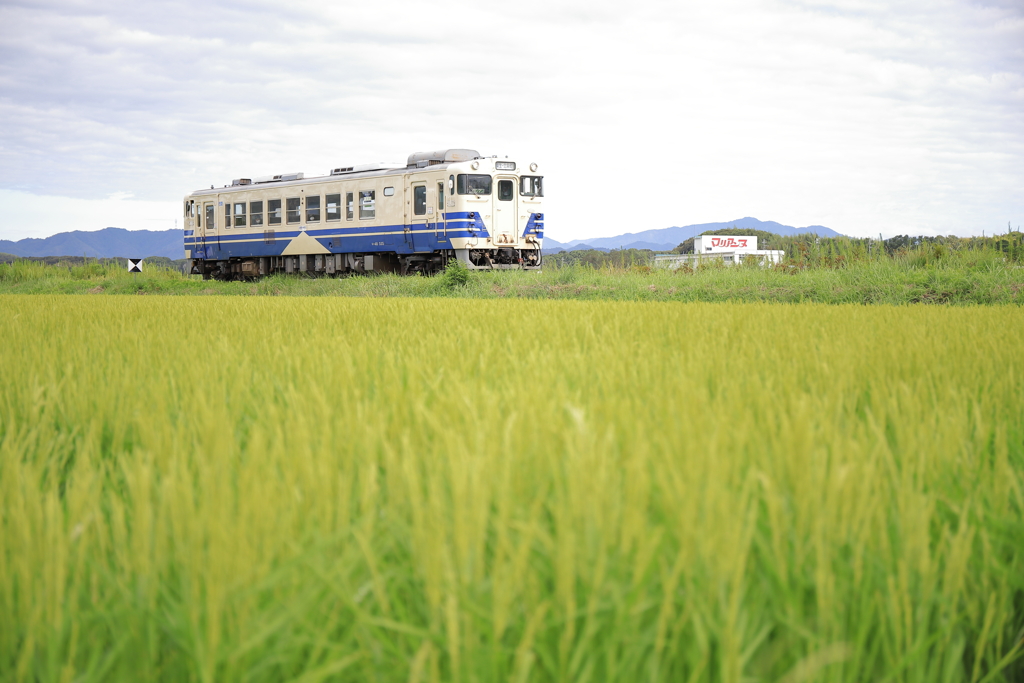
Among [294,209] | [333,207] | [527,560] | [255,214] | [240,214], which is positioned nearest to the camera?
[527,560]

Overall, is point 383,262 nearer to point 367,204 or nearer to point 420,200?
point 367,204

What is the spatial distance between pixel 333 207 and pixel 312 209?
924mm

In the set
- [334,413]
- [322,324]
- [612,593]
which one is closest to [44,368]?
[334,413]

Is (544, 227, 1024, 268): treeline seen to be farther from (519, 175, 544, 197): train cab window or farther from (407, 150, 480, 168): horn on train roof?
(407, 150, 480, 168): horn on train roof

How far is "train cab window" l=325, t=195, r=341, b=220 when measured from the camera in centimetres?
2080

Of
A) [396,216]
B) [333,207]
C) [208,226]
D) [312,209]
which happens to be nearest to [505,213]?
[396,216]

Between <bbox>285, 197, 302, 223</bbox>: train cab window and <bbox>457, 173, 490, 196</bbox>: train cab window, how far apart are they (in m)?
6.00

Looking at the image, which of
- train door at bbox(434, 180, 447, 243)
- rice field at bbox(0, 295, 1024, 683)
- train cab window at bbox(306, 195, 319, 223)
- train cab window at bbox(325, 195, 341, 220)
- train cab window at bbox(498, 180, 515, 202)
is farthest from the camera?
train cab window at bbox(306, 195, 319, 223)

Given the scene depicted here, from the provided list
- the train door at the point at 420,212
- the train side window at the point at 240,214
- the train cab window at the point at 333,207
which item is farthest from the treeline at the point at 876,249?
the train side window at the point at 240,214

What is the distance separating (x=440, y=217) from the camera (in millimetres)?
18578

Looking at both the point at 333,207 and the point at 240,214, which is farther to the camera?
the point at 240,214

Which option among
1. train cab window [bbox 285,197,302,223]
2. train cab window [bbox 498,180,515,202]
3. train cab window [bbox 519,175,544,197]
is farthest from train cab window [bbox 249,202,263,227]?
train cab window [bbox 519,175,544,197]

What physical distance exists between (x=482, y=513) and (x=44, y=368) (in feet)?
8.28

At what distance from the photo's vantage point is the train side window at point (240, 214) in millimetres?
23609
